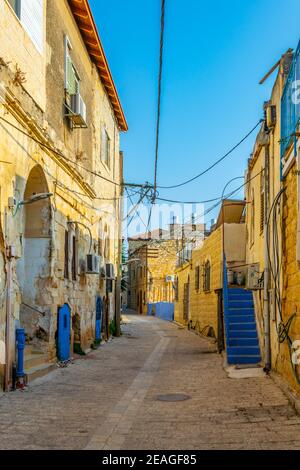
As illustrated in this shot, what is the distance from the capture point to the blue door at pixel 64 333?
1228 centimetres

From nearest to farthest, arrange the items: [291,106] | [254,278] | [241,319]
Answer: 1. [291,106]
2. [254,278]
3. [241,319]

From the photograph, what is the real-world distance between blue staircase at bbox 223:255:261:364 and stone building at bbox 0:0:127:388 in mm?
3789

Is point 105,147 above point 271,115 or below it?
above

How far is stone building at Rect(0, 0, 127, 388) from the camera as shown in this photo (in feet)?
29.5

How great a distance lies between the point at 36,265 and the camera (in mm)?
11711

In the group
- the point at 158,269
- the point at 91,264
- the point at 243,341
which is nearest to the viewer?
the point at 243,341

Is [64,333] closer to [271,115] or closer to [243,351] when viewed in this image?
[243,351]

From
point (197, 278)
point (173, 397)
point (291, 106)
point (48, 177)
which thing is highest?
point (291, 106)

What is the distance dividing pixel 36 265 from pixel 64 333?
1888mm

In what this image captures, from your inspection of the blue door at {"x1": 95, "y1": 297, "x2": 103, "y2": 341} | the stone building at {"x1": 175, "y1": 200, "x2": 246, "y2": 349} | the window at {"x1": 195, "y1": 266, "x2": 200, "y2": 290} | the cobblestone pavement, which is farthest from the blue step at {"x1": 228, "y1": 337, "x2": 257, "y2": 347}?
the window at {"x1": 195, "y1": 266, "x2": 200, "y2": 290}

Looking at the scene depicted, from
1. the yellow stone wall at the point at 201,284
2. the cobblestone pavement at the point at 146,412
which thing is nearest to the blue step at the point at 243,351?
the cobblestone pavement at the point at 146,412

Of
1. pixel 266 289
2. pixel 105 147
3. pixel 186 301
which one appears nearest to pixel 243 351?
pixel 266 289

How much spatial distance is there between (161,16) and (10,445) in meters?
6.78
